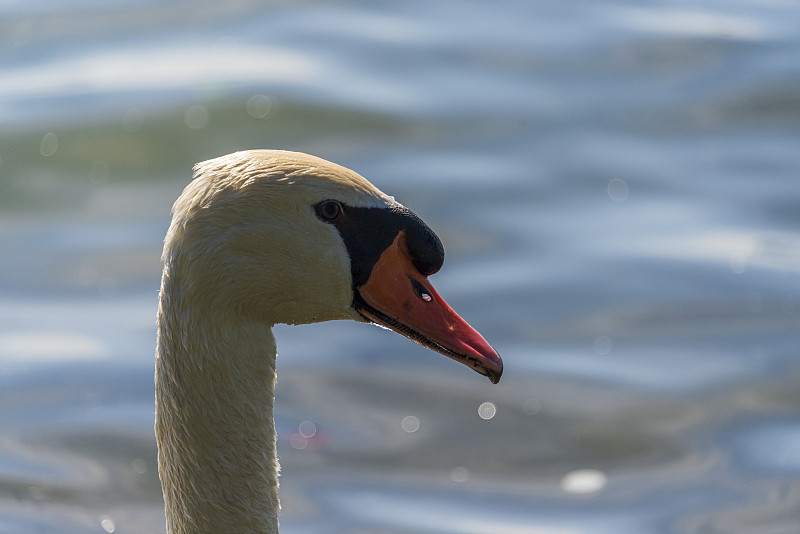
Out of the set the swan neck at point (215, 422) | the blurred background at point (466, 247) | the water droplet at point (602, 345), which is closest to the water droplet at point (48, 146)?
the blurred background at point (466, 247)

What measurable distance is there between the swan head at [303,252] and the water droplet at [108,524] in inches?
95.9

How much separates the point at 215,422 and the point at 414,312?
66 centimetres

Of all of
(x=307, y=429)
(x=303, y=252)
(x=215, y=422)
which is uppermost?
(x=307, y=429)

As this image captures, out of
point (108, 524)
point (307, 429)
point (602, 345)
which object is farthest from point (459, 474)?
point (108, 524)

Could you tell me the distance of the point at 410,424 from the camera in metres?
6.39

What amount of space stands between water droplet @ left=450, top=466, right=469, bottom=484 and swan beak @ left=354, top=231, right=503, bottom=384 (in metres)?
2.50

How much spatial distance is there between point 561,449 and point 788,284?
2.00m

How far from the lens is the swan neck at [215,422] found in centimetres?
351

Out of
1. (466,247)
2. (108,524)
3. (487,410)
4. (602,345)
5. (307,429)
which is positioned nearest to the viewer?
(108,524)

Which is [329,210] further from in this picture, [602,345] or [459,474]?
[602,345]

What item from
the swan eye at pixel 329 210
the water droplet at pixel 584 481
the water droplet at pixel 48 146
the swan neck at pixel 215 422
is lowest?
the swan neck at pixel 215 422

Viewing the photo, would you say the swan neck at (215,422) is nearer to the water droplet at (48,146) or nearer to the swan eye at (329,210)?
the swan eye at (329,210)

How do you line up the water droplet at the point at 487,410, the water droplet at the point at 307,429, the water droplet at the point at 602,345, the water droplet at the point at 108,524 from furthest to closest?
the water droplet at the point at 602,345 < the water droplet at the point at 487,410 < the water droplet at the point at 307,429 < the water droplet at the point at 108,524

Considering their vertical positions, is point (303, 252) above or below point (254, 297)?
above
